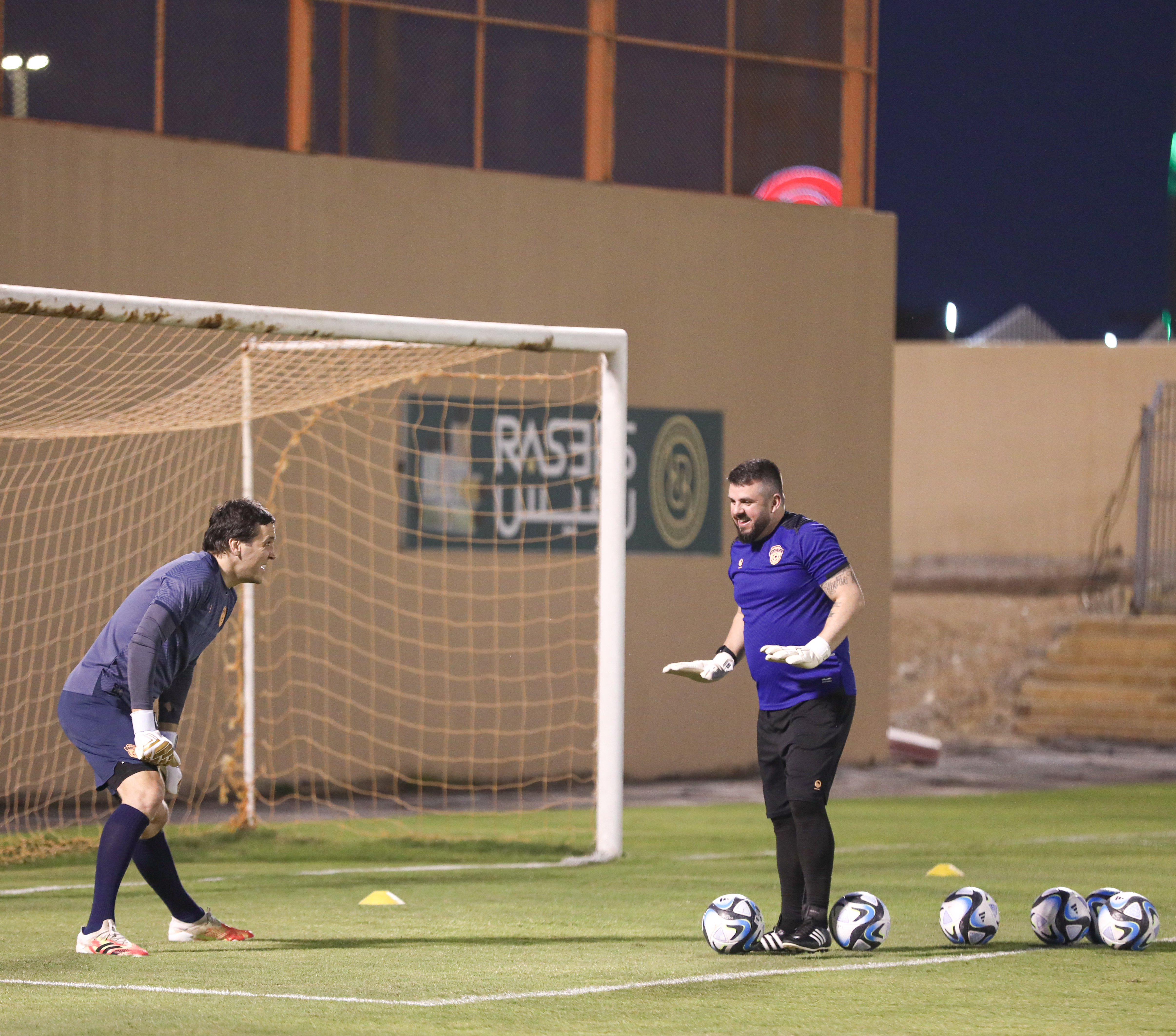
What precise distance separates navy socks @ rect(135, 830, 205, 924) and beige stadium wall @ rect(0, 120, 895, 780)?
7204mm

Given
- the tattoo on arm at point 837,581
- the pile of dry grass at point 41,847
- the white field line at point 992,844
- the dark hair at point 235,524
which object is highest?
the dark hair at point 235,524

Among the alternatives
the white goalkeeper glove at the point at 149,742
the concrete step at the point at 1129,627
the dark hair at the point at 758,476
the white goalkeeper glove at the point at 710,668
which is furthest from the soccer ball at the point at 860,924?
the concrete step at the point at 1129,627

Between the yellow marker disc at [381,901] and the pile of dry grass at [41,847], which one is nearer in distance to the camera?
the yellow marker disc at [381,901]

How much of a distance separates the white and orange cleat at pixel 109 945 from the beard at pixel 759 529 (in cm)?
263

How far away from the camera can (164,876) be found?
706 cm

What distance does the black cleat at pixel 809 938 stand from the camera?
702cm

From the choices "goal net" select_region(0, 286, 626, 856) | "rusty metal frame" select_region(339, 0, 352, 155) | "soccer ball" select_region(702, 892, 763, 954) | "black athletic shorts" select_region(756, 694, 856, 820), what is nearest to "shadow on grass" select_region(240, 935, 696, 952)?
"soccer ball" select_region(702, 892, 763, 954)

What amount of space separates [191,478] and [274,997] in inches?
315

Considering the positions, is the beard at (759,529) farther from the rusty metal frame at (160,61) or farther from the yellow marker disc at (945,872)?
the rusty metal frame at (160,61)

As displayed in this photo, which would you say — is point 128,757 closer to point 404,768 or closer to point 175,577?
point 175,577

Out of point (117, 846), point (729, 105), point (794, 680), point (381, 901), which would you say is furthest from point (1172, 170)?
point (117, 846)

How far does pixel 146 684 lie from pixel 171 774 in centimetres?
52

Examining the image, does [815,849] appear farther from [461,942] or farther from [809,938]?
[461,942]

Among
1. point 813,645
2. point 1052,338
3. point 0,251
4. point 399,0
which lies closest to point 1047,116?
point 1052,338
